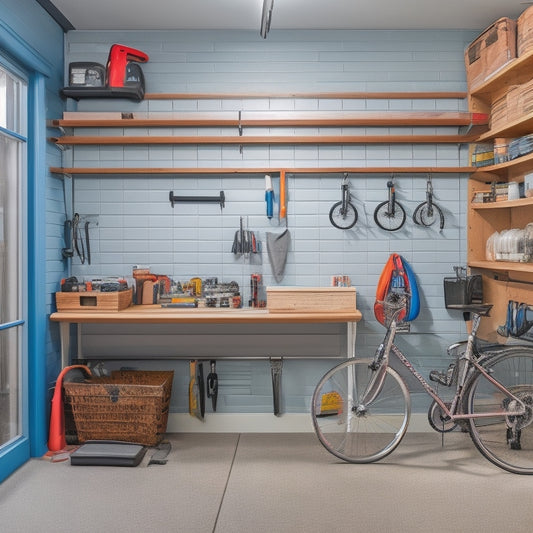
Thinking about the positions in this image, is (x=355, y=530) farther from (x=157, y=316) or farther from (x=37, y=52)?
(x=37, y=52)

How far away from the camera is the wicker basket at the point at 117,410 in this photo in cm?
373

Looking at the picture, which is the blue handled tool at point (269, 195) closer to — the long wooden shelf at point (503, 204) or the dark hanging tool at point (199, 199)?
the dark hanging tool at point (199, 199)

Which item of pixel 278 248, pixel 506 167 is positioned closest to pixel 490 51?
pixel 506 167

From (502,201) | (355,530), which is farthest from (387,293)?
(355,530)

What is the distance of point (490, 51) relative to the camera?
3818mm

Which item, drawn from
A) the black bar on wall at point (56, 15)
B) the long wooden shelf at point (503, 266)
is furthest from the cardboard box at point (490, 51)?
the black bar on wall at point (56, 15)

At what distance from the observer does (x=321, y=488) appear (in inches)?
126

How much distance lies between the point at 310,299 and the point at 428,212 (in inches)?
45.5

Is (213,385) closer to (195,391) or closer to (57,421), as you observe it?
(195,391)

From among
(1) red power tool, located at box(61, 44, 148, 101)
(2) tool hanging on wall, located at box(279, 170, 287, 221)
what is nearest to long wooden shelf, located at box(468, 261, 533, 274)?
(2) tool hanging on wall, located at box(279, 170, 287, 221)

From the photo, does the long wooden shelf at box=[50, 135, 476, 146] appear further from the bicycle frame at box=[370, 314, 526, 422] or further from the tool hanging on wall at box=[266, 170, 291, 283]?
the bicycle frame at box=[370, 314, 526, 422]

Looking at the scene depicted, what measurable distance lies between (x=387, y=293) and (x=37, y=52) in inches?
113

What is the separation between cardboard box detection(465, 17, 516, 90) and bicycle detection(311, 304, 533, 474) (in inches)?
64.0

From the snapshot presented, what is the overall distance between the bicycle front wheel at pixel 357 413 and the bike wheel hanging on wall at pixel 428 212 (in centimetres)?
123
